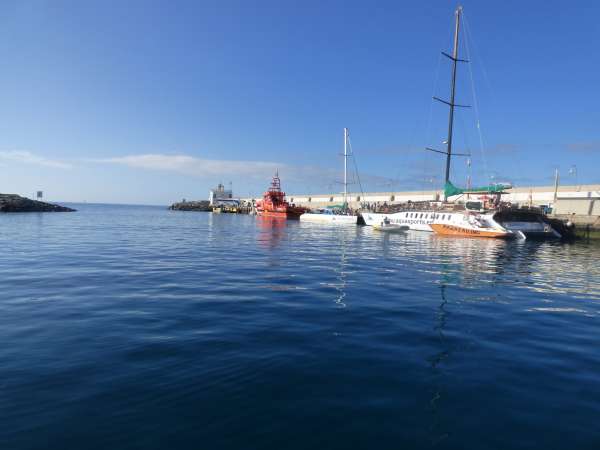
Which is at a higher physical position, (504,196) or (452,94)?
(452,94)

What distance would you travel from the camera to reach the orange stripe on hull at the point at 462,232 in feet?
135

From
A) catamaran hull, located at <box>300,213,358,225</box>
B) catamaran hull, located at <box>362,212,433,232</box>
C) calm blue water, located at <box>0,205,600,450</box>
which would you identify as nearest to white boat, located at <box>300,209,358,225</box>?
catamaran hull, located at <box>300,213,358,225</box>

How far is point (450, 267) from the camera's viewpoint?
18891 millimetres

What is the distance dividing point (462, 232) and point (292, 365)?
4211 centimetres

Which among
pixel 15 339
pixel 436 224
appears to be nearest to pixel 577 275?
pixel 15 339

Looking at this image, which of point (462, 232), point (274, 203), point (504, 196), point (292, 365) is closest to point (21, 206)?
point (274, 203)

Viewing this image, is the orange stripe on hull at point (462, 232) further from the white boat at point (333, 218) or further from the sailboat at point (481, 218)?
the white boat at point (333, 218)

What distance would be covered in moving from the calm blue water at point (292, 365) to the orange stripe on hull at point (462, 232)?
97.6ft

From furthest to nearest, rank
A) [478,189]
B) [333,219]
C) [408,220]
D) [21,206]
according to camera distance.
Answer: [21,206] < [333,219] < [408,220] < [478,189]

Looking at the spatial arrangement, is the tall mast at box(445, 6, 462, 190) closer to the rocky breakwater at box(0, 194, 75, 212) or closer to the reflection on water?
the reflection on water

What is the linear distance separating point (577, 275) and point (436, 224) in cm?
2880

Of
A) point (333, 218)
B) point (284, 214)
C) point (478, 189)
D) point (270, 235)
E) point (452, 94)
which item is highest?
point (452, 94)

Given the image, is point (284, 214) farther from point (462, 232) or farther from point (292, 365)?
point (292, 365)

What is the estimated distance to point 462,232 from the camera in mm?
43406
